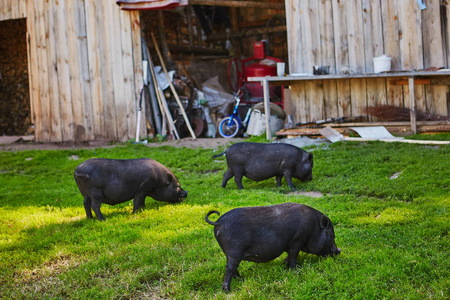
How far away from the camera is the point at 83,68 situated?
46.3 ft

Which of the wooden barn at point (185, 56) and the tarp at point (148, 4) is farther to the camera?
the tarp at point (148, 4)

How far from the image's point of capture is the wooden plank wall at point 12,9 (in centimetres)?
1456

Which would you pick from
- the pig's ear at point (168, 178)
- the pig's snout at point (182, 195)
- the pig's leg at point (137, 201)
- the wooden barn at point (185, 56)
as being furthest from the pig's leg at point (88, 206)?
the wooden barn at point (185, 56)

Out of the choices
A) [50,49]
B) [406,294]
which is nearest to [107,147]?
[50,49]

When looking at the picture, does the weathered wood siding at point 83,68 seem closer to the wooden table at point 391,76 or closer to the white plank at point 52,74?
the white plank at point 52,74

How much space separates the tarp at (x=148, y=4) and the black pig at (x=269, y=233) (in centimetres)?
978

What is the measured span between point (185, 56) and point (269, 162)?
10.4 metres

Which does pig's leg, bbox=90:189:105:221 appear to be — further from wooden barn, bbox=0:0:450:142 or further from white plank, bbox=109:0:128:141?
white plank, bbox=109:0:128:141

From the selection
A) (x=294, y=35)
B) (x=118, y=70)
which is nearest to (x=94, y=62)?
(x=118, y=70)

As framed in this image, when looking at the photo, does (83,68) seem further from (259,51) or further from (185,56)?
(259,51)

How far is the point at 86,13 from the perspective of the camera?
14031mm

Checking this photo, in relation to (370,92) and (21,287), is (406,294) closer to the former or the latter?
(21,287)

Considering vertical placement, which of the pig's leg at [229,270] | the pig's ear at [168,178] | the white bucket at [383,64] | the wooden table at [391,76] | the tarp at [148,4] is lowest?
the pig's leg at [229,270]

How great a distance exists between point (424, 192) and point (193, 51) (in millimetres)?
12323
